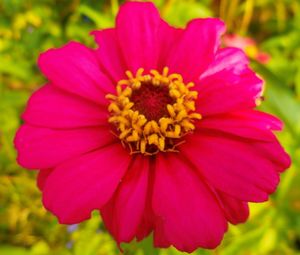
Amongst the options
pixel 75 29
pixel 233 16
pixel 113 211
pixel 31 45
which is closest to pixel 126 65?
pixel 113 211

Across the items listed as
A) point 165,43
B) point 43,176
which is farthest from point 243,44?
point 43,176

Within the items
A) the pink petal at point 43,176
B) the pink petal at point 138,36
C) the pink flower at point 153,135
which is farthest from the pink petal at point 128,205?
the pink petal at point 138,36

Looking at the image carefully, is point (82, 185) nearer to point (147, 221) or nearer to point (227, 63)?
point (147, 221)

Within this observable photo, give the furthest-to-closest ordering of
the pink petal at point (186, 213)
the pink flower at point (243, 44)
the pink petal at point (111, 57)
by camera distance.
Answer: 1. the pink flower at point (243, 44)
2. the pink petal at point (111, 57)
3. the pink petal at point (186, 213)

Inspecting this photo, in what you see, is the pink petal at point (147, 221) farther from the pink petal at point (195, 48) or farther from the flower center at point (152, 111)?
the pink petal at point (195, 48)

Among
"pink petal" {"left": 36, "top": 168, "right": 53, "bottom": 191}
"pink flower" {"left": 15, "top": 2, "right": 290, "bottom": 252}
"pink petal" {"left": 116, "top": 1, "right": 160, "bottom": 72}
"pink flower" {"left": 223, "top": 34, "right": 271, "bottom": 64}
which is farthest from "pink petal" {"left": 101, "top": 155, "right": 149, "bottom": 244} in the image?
"pink flower" {"left": 223, "top": 34, "right": 271, "bottom": 64}

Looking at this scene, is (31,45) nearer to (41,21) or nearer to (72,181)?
(41,21)
